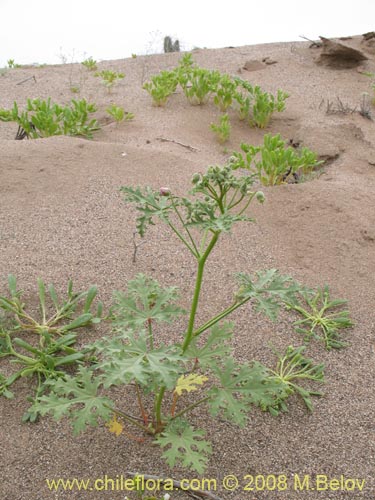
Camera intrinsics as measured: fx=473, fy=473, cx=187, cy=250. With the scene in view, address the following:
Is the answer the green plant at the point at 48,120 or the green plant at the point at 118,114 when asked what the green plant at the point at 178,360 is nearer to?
the green plant at the point at 48,120

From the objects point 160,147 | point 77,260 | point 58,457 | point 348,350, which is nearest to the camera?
point 58,457

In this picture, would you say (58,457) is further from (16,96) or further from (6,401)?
(16,96)

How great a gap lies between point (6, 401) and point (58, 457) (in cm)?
41

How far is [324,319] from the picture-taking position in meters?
2.70

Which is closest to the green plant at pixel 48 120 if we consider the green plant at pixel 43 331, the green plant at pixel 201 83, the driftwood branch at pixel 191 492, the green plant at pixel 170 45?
the green plant at pixel 201 83

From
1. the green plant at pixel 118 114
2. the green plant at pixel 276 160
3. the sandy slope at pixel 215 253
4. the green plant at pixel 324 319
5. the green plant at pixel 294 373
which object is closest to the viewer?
the sandy slope at pixel 215 253

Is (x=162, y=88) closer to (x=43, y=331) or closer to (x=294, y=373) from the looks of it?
(x=43, y=331)

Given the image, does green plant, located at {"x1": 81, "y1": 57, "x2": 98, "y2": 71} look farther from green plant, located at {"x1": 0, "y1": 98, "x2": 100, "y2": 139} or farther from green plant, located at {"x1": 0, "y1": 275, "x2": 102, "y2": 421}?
green plant, located at {"x1": 0, "y1": 275, "x2": 102, "y2": 421}

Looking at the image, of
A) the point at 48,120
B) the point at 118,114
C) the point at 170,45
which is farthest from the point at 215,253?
the point at 170,45

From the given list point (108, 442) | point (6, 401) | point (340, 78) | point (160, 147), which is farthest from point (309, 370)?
point (340, 78)

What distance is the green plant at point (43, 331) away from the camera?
2.25m

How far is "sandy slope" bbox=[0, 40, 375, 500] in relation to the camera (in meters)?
1.99

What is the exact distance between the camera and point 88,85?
7488 mm

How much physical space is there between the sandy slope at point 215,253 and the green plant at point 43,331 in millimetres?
98
